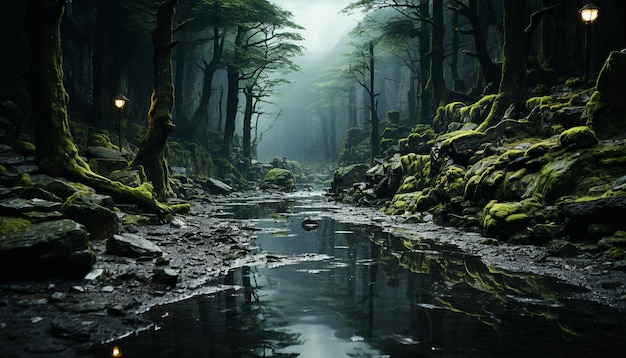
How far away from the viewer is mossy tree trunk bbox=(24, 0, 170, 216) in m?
9.01

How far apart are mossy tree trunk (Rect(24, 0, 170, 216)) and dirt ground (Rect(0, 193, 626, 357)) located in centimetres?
262

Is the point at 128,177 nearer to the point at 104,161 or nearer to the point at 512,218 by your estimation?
the point at 104,161

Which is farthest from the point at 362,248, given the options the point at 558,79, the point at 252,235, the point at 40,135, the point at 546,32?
the point at 546,32

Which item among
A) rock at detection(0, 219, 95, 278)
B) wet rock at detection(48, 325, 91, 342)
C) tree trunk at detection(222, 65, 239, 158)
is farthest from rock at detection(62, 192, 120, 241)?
tree trunk at detection(222, 65, 239, 158)

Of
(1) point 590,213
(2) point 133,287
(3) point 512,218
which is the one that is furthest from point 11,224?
(1) point 590,213

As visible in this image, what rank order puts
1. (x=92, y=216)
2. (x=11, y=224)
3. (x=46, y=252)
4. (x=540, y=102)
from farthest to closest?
(x=540, y=102) → (x=92, y=216) → (x=11, y=224) → (x=46, y=252)

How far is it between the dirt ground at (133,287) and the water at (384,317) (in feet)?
0.91

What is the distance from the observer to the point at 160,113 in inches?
532

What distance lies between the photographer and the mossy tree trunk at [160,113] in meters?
13.2

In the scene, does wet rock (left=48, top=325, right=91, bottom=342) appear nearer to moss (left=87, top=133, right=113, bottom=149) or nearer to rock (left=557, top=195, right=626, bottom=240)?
rock (left=557, top=195, right=626, bottom=240)

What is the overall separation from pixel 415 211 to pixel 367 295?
9153 mm

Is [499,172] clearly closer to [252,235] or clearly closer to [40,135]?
[252,235]

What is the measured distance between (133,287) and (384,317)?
9.47ft

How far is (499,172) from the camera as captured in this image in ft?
32.3
